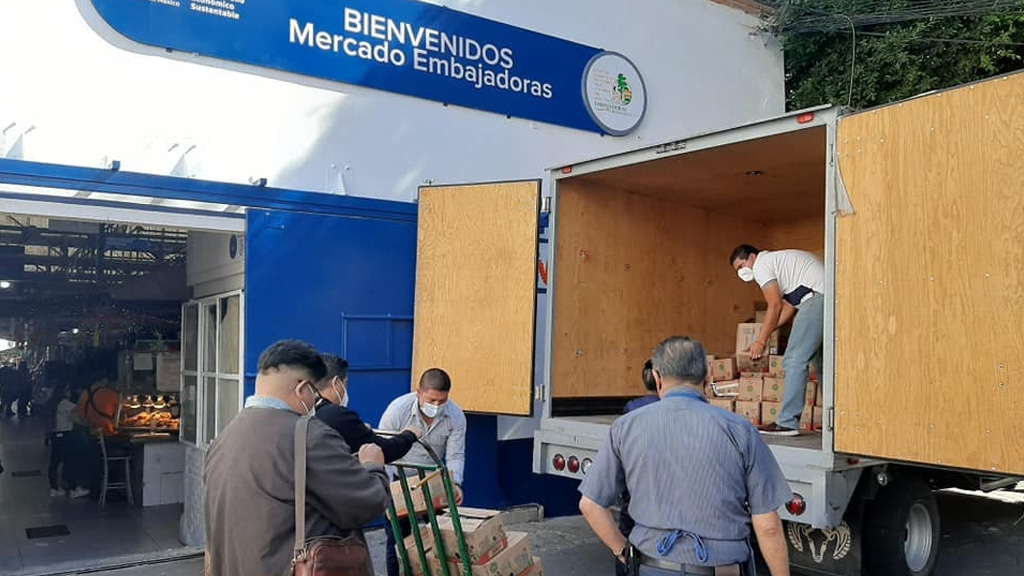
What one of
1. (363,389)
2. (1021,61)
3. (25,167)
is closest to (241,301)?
(363,389)

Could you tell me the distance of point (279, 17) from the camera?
6809mm

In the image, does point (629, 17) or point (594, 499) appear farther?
point (629, 17)

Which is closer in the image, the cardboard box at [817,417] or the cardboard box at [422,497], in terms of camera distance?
the cardboard box at [422,497]

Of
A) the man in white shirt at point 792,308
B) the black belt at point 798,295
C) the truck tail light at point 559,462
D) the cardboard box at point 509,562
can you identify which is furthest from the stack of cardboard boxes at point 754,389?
the cardboard box at point 509,562

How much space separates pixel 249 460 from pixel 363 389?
14.5ft

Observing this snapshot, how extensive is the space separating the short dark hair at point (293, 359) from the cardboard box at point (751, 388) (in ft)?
13.0

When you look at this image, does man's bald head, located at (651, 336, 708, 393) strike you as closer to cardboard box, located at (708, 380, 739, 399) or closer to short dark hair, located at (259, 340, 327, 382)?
short dark hair, located at (259, 340, 327, 382)

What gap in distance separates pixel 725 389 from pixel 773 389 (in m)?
0.47

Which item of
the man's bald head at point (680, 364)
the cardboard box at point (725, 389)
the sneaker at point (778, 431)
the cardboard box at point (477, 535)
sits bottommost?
the cardboard box at point (477, 535)

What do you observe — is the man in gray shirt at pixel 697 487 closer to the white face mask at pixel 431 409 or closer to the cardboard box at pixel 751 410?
the white face mask at pixel 431 409

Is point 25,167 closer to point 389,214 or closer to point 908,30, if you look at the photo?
point 389,214

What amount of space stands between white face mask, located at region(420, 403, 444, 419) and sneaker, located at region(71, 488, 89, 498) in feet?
21.2

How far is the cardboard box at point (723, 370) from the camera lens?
662cm

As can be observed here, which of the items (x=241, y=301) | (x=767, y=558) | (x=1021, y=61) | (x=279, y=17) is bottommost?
(x=767, y=558)
